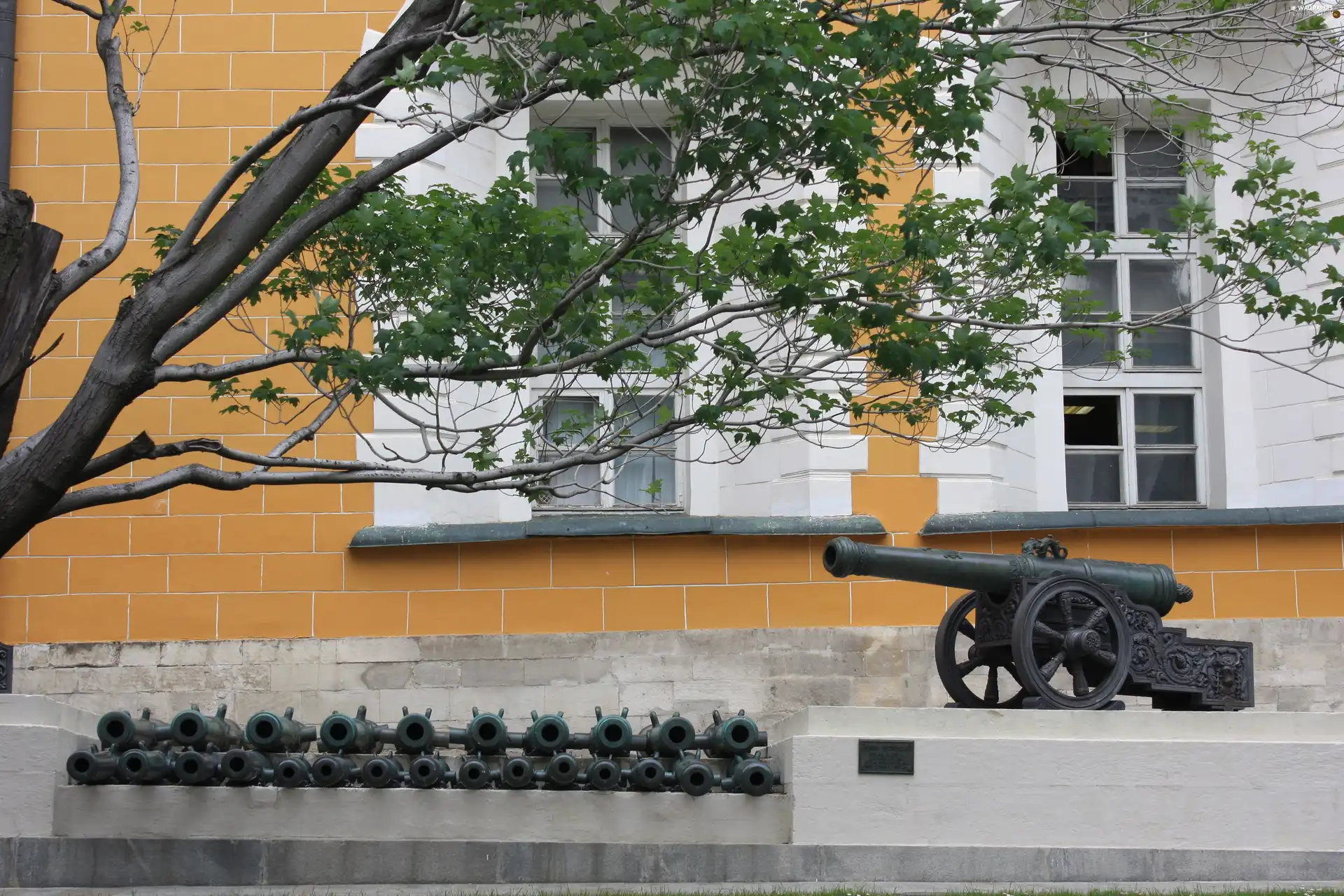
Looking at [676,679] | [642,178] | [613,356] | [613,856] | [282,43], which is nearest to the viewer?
[642,178]

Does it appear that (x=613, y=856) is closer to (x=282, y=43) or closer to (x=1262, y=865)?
(x=1262, y=865)

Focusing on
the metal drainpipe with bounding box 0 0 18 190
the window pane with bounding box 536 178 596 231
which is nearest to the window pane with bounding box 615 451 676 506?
the window pane with bounding box 536 178 596 231

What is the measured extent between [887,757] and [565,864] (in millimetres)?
2001

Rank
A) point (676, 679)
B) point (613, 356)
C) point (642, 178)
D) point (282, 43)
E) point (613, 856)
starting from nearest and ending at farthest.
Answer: point (642, 178) < point (613, 356) < point (613, 856) < point (676, 679) < point (282, 43)

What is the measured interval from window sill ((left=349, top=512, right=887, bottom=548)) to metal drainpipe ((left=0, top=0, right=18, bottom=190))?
4.14 meters

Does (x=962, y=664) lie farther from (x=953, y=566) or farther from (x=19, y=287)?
(x=19, y=287)

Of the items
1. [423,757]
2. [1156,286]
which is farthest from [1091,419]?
[423,757]

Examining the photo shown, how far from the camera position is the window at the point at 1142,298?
46.3 feet

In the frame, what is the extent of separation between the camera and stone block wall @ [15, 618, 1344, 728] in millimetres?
12359

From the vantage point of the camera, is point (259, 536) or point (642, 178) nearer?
point (642, 178)

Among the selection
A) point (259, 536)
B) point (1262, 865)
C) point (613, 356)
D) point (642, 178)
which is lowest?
point (1262, 865)

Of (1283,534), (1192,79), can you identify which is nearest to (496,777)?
(1283,534)

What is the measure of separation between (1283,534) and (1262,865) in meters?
3.85

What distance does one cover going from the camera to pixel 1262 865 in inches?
378
